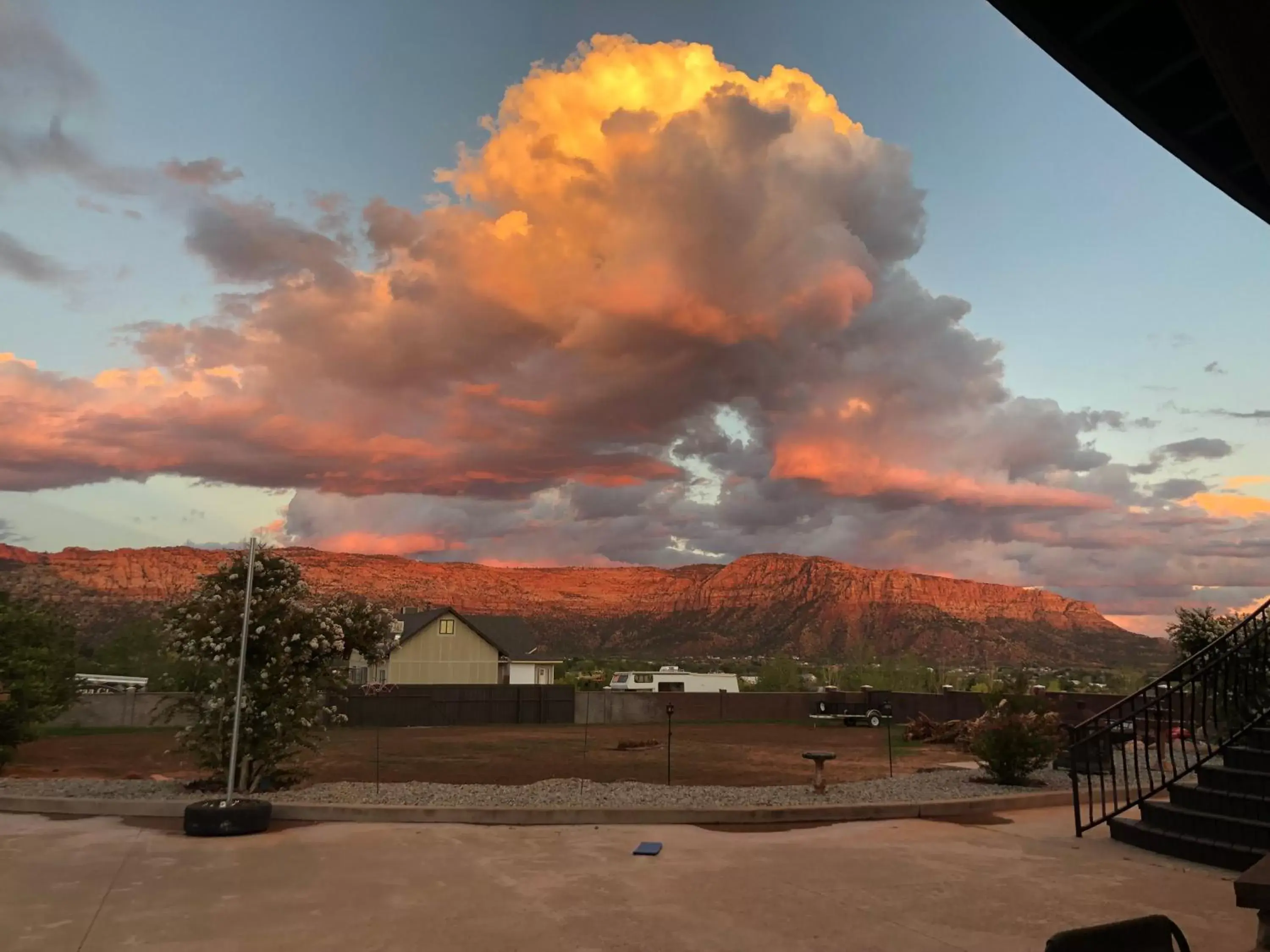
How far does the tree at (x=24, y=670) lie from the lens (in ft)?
48.6

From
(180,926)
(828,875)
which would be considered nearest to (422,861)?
(180,926)

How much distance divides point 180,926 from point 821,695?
33.1m

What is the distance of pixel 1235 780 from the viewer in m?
8.93

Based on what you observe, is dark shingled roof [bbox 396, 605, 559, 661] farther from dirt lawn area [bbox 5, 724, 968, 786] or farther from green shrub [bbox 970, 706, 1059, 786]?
green shrub [bbox 970, 706, 1059, 786]

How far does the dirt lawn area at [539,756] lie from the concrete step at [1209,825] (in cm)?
765

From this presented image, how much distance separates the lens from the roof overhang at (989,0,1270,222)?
15.8ft

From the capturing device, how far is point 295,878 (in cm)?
787

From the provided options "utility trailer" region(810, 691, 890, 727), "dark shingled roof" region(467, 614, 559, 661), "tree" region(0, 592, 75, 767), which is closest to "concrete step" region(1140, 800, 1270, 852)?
"tree" region(0, 592, 75, 767)

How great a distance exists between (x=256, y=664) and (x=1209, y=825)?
11.9 m

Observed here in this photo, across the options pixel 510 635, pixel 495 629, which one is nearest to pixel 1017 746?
pixel 495 629

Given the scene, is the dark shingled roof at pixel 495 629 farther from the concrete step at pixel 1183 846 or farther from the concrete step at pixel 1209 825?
the concrete step at pixel 1209 825

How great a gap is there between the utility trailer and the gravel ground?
1957 centimetres

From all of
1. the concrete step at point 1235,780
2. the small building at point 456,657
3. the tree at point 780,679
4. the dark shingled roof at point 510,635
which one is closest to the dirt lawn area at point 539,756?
the concrete step at point 1235,780

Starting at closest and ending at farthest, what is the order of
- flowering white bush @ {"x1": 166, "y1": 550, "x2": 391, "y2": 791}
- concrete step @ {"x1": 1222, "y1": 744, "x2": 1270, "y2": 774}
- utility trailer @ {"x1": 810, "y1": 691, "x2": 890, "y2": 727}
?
concrete step @ {"x1": 1222, "y1": 744, "x2": 1270, "y2": 774}, flowering white bush @ {"x1": 166, "y1": 550, "x2": 391, "y2": 791}, utility trailer @ {"x1": 810, "y1": 691, "x2": 890, "y2": 727}
